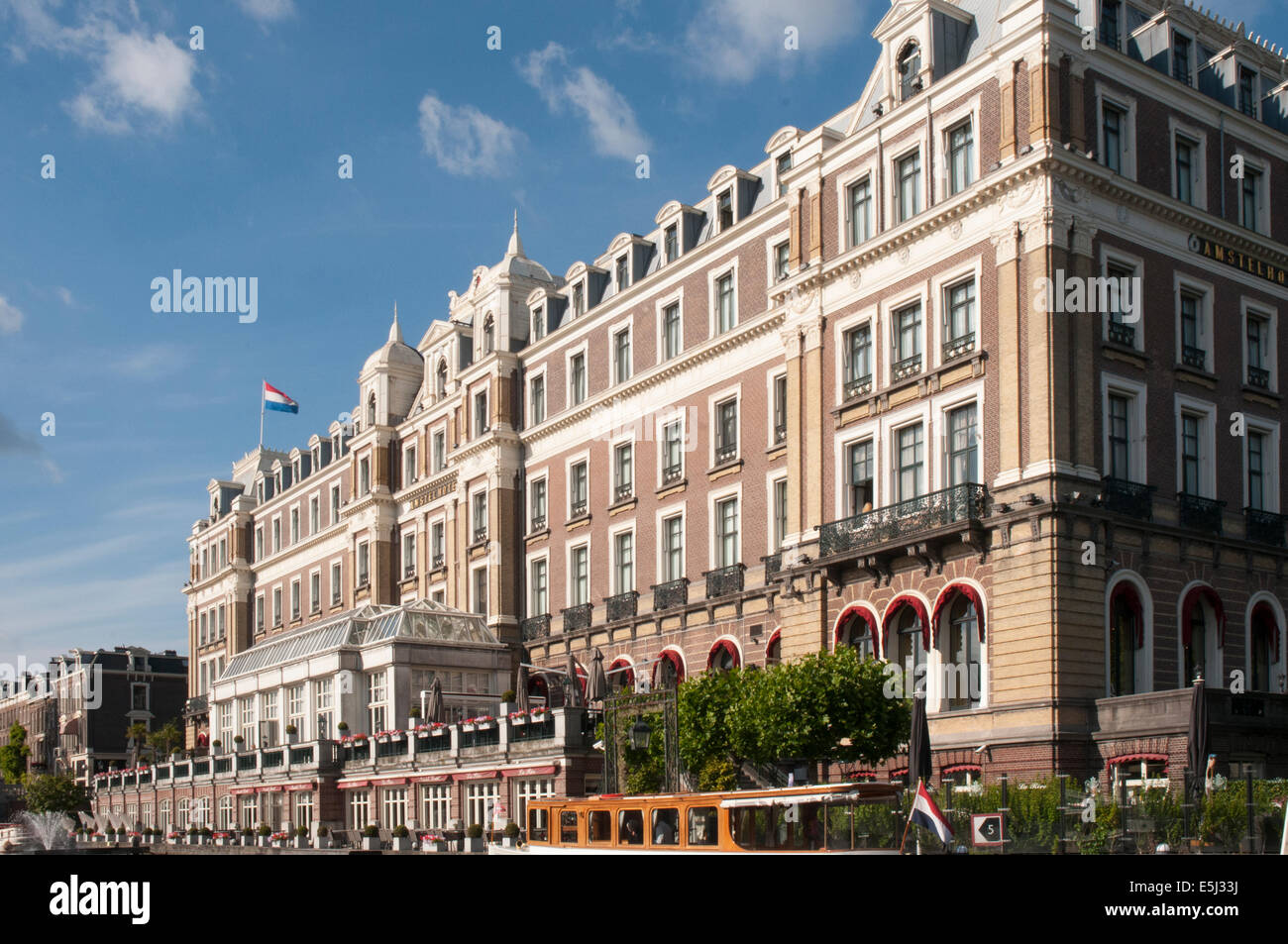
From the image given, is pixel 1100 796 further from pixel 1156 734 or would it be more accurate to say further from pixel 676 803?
pixel 676 803

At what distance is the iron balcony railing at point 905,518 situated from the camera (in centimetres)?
3819

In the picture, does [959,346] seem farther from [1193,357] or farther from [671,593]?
[671,593]

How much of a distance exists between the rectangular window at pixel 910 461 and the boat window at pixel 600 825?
16.4m

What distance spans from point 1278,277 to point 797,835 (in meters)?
28.6

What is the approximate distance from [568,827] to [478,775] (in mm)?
19707

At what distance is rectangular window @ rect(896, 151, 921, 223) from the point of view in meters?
42.0

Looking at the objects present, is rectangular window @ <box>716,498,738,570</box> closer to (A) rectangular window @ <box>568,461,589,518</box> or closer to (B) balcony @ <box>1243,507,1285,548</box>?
(A) rectangular window @ <box>568,461,589,518</box>

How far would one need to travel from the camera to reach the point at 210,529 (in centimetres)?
10000

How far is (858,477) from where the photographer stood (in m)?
43.1

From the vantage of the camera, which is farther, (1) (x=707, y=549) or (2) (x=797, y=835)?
(1) (x=707, y=549)

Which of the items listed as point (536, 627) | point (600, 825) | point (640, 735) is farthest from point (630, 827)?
point (536, 627)
